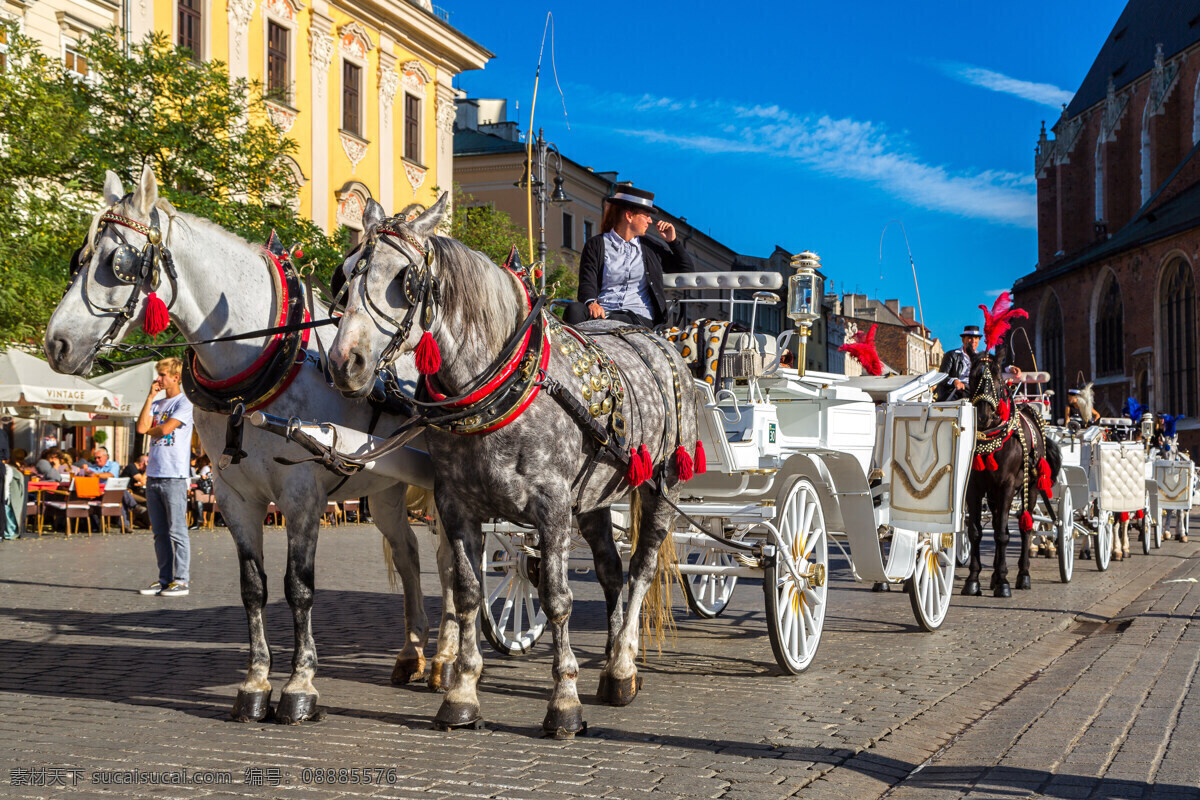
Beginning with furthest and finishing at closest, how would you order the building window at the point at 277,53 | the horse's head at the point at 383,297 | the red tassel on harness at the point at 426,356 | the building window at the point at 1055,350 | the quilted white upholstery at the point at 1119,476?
the building window at the point at 1055,350
the building window at the point at 277,53
the quilted white upholstery at the point at 1119,476
the red tassel on harness at the point at 426,356
the horse's head at the point at 383,297

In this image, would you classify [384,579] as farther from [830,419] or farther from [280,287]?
[280,287]

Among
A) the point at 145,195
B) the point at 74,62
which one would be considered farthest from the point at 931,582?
the point at 74,62

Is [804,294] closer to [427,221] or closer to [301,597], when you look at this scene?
[427,221]

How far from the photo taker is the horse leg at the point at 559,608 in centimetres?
492

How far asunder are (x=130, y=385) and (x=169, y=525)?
8788 millimetres

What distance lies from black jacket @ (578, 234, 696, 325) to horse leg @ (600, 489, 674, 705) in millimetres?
1324

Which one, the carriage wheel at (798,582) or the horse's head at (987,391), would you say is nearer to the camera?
the carriage wheel at (798,582)

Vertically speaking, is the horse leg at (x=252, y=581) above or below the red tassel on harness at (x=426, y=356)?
below

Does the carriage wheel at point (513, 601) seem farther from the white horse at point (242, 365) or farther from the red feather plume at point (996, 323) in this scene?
the red feather plume at point (996, 323)

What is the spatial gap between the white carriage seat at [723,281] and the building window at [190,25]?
2102cm

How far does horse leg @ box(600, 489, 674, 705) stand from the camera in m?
5.68

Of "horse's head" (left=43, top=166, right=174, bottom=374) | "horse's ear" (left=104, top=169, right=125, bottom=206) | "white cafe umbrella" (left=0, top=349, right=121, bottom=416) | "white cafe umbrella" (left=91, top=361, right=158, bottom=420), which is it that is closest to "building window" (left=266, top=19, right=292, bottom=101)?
"white cafe umbrella" (left=91, top=361, right=158, bottom=420)

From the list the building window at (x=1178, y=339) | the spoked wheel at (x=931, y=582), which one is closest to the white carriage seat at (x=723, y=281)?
the spoked wheel at (x=931, y=582)

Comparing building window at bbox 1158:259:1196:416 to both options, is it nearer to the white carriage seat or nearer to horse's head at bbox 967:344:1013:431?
horse's head at bbox 967:344:1013:431
